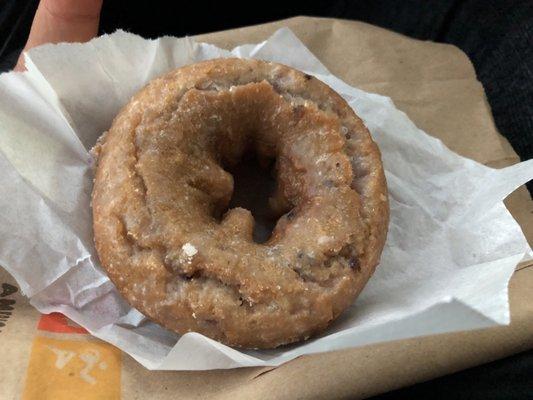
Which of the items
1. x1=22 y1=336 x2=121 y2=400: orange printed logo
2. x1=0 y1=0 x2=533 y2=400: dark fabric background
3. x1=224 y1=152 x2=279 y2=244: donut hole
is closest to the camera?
x1=22 y1=336 x2=121 y2=400: orange printed logo

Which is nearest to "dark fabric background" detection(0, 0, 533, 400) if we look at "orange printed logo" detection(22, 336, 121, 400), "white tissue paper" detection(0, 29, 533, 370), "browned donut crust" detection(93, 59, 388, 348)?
"white tissue paper" detection(0, 29, 533, 370)

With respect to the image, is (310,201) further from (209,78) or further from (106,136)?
(106,136)

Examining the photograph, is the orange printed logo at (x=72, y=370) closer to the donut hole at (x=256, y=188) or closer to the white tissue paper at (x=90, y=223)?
the white tissue paper at (x=90, y=223)

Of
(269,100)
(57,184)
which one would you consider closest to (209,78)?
(269,100)

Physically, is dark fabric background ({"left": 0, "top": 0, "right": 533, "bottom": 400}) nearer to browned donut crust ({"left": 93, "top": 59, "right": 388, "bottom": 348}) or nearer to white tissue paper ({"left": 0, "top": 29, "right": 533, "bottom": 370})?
white tissue paper ({"left": 0, "top": 29, "right": 533, "bottom": 370})

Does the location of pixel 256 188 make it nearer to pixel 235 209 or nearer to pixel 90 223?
pixel 235 209

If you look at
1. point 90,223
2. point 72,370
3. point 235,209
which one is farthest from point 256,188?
point 72,370

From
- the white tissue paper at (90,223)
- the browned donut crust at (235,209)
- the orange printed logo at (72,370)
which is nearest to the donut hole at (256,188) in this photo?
the browned donut crust at (235,209)
